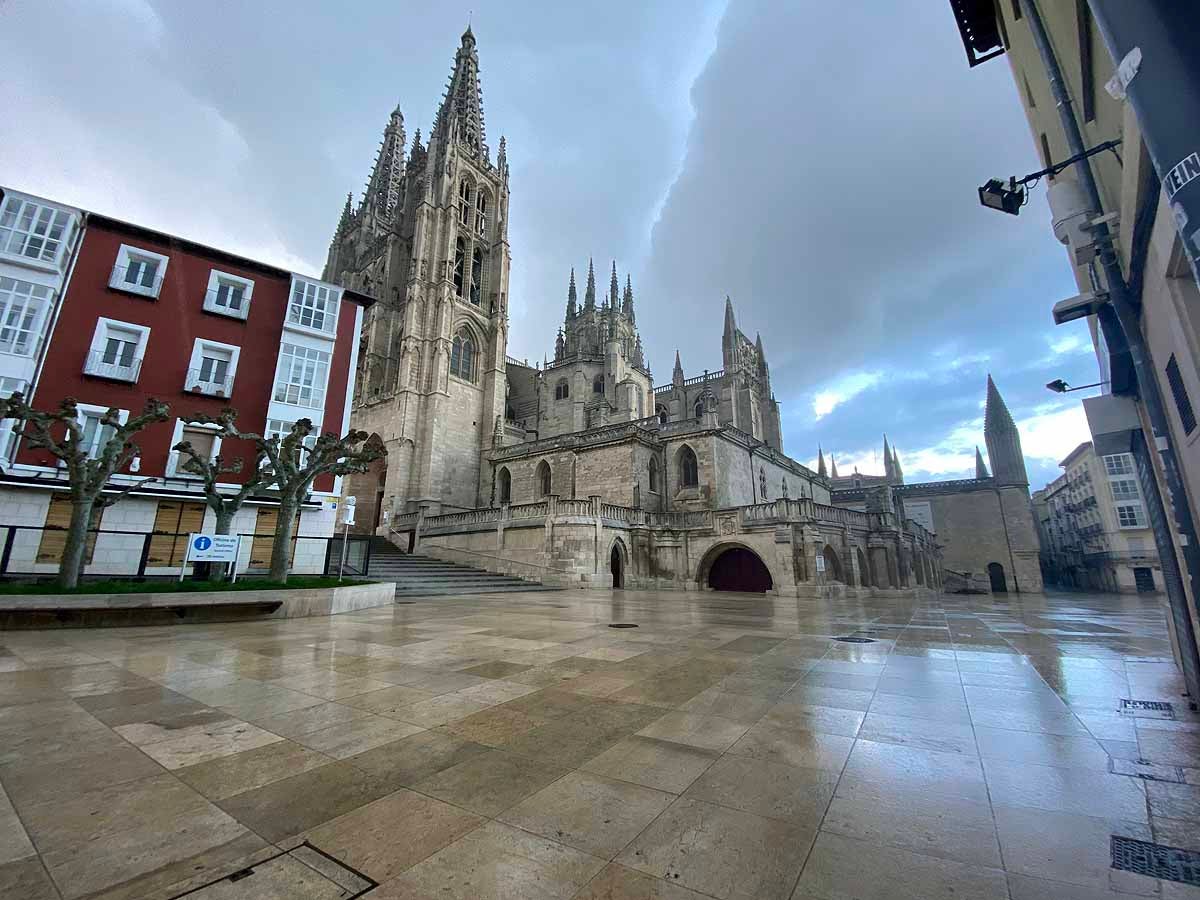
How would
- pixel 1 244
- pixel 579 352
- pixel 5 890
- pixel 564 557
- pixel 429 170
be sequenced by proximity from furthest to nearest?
pixel 579 352 → pixel 429 170 → pixel 564 557 → pixel 1 244 → pixel 5 890

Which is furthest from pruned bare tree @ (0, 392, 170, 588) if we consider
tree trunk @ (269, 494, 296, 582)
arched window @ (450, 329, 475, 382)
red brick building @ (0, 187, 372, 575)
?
arched window @ (450, 329, 475, 382)

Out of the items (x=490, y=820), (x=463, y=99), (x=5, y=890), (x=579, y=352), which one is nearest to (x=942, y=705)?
(x=490, y=820)

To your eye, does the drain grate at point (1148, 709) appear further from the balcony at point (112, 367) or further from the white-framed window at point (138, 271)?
the white-framed window at point (138, 271)

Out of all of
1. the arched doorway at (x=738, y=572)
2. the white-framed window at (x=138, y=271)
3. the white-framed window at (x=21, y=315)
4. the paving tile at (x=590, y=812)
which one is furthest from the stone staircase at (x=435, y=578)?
the paving tile at (x=590, y=812)

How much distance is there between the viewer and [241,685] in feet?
15.9

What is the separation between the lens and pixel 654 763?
3.08 meters

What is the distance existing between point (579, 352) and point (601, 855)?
42.2m

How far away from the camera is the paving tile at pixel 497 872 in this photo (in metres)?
1.83

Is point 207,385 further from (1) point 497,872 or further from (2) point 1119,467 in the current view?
(2) point 1119,467

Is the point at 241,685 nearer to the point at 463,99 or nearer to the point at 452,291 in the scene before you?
the point at 452,291

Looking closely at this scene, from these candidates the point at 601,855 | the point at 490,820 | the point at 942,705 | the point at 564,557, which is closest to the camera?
the point at 601,855

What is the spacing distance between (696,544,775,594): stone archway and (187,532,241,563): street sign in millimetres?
18932

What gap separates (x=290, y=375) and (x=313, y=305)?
3.14 m

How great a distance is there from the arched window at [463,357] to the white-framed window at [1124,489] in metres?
51.9
